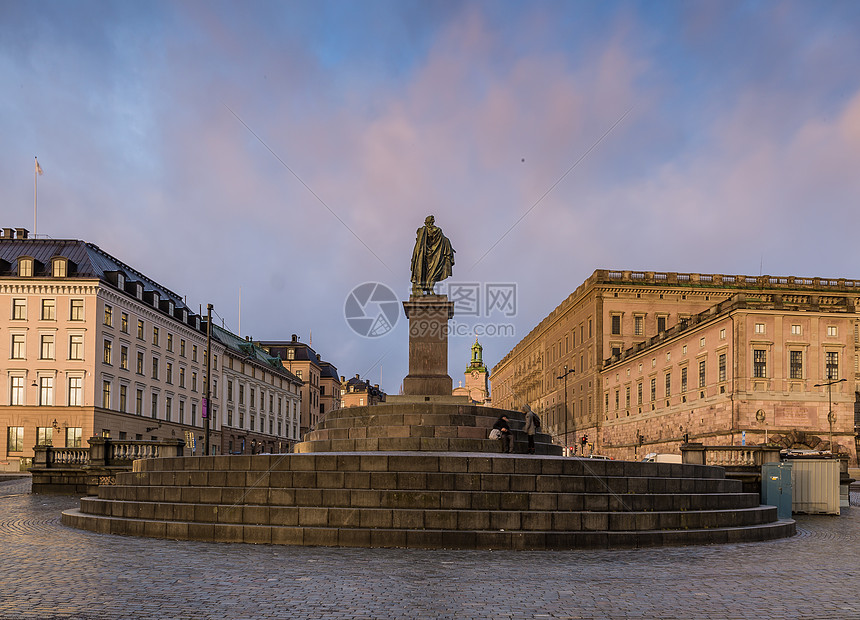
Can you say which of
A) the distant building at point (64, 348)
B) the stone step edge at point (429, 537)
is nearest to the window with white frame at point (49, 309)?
the distant building at point (64, 348)

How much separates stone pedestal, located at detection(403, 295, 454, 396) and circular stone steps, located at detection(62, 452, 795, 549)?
1046cm

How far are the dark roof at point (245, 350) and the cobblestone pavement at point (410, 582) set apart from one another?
67.2m

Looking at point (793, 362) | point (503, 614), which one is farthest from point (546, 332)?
point (503, 614)

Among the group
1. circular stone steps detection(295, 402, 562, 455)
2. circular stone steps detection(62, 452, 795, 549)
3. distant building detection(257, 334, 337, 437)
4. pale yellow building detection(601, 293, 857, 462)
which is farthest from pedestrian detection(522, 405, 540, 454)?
distant building detection(257, 334, 337, 437)

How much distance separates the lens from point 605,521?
1409 cm

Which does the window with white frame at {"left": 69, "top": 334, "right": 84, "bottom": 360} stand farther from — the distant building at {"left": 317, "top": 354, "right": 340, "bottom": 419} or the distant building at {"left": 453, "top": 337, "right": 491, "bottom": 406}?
the distant building at {"left": 453, "top": 337, "right": 491, "bottom": 406}

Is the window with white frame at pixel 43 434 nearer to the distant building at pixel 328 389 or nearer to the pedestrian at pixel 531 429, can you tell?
the pedestrian at pixel 531 429

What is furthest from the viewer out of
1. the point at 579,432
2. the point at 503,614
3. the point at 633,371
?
the point at 579,432

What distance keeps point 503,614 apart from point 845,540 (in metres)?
11.2

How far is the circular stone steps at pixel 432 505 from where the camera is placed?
1366 centimetres

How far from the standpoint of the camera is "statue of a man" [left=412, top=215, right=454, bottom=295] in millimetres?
27922

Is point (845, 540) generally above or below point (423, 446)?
below

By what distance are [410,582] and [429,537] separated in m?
3.31

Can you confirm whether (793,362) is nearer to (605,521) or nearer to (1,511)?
(605,521)
